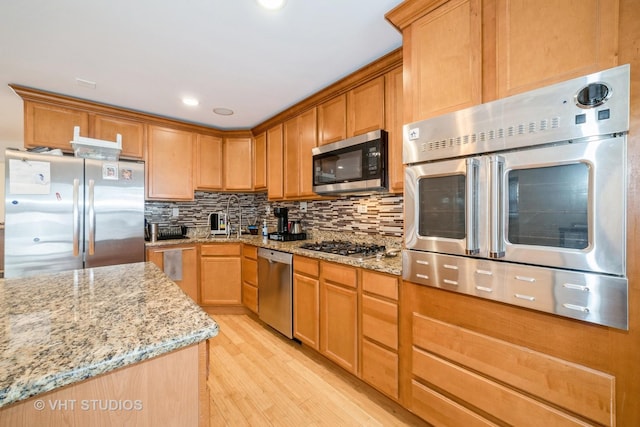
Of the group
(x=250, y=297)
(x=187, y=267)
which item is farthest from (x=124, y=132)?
(x=250, y=297)

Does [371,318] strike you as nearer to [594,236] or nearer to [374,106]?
[594,236]

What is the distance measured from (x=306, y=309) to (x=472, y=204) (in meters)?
1.54

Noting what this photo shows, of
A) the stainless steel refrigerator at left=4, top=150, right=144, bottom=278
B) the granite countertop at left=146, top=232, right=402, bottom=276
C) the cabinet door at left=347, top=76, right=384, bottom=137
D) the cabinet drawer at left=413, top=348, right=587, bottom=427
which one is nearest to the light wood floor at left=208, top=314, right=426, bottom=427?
the cabinet drawer at left=413, top=348, right=587, bottom=427

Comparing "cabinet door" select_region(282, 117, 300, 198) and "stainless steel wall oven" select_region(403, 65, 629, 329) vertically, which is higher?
"cabinet door" select_region(282, 117, 300, 198)

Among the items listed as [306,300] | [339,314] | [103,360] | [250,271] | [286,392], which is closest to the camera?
[103,360]

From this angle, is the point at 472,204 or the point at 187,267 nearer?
the point at 472,204

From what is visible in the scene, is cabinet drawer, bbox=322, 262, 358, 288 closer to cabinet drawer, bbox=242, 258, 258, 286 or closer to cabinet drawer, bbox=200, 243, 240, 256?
cabinet drawer, bbox=242, 258, 258, 286

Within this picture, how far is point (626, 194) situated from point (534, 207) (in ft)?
0.81

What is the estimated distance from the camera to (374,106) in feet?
6.72

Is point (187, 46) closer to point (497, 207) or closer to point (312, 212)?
point (312, 212)

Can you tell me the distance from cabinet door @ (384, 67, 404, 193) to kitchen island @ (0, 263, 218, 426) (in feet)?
4.97

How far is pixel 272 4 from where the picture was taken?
4.73 feet

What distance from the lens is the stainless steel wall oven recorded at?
892 millimetres

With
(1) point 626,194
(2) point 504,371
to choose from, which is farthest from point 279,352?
(1) point 626,194
